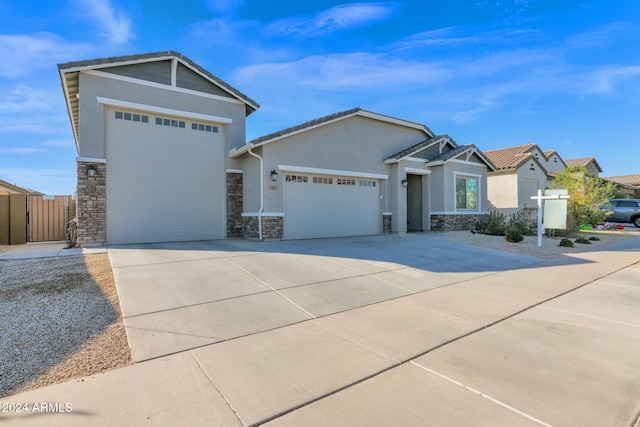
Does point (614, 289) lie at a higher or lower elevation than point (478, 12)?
lower

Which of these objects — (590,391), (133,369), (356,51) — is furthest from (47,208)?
(590,391)

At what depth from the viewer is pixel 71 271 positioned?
6.76 m

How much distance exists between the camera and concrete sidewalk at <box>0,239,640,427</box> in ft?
7.91

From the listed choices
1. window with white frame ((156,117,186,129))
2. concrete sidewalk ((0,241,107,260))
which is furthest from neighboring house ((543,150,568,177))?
concrete sidewalk ((0,241,107,260))

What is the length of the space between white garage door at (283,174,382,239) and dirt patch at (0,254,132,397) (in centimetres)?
661

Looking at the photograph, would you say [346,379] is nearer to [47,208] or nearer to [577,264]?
[577,264]

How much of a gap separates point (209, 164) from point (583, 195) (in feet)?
58.8

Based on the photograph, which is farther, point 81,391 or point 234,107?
point 234,107

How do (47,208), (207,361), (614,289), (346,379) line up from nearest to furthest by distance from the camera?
1. (346,379)
2. (207,361)
3. (614,289)
4. (47,208)

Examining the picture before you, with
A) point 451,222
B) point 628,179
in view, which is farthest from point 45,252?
point 628,179

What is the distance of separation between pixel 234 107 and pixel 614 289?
12.6 m

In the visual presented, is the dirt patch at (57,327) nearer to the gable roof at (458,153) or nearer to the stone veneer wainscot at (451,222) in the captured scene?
the stone veneer wainscot at (451,222)

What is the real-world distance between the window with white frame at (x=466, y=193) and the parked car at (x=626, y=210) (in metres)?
11.8

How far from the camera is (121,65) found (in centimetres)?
1041
